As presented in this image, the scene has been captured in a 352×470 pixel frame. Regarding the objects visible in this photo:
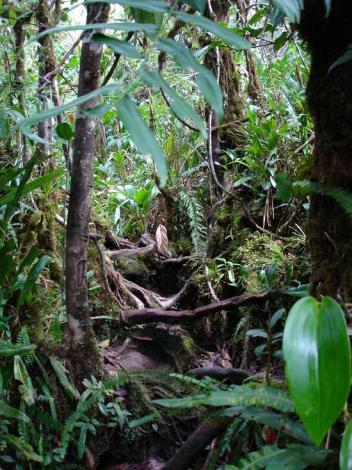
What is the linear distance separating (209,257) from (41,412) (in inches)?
55.0

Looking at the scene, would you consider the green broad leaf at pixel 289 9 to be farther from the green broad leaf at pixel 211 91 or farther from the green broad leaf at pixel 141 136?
the green broad leaf at pixel 141 136

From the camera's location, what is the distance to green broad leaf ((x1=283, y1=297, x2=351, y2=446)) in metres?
0.83

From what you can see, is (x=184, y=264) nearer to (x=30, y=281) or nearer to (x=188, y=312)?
(x=188, y=312)

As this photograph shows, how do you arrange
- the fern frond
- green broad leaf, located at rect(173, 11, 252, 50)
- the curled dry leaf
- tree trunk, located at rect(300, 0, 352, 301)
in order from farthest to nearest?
the curled dry leaf, the fern frond, tree trunk, located at rect(300, 0, 352, 301), green broad leaf, located at rect(173, 11, 252, 50)

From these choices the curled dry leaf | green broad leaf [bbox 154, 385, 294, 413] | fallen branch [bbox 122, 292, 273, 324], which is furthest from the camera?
the curled dry leaf

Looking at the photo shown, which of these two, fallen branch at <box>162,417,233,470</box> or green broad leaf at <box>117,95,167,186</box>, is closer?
green broad leaf at <box>117,95,167,186</box>

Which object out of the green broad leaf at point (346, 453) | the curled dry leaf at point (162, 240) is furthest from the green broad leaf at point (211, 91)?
the curled dry leaf at point (162, 240)

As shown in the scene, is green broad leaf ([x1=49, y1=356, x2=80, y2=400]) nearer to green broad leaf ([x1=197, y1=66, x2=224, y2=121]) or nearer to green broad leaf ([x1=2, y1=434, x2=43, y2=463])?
green broad leaf ([x1=2, y1=434, x2=43, y2=463])

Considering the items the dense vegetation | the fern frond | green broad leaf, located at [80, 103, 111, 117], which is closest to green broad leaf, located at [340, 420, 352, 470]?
the dense vegetation

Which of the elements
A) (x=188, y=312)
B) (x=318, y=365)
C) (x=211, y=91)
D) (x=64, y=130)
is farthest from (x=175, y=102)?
(x=188, y=312)

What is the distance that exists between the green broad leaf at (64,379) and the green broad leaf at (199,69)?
4.35 feet

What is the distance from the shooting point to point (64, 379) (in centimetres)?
173

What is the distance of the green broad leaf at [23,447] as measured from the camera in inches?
55.6

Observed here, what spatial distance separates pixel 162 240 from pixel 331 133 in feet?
5.84
